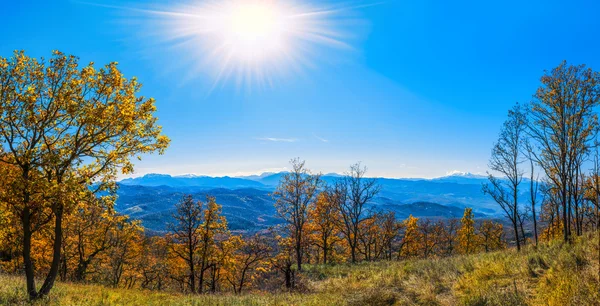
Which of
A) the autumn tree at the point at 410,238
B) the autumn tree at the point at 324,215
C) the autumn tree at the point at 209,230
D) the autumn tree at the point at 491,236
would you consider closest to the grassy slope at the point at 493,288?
the autumn tree at the point at 209,230

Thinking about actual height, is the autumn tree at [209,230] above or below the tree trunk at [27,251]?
below

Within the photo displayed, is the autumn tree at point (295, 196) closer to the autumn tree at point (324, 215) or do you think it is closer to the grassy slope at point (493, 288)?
the autumn tree at point (324, 215)

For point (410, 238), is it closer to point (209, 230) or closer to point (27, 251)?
point (209, 230)

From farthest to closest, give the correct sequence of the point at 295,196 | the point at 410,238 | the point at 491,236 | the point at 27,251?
the point at 491,236, the point at 410,238, the point at 295,196, the point at 27,251

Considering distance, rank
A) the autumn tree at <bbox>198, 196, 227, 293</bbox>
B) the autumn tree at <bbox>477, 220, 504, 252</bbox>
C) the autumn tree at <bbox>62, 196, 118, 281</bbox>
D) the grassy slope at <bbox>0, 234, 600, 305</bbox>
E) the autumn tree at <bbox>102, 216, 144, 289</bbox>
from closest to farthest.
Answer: the grassy slope at <bbox>0, 234, 600, 305</bbox>, the autumn tree at <bbox>62, 196, 118, 281</bbox>, the autumn tree at <bbox>198, 196, 227, 293</bbox>, the autumn tree at <bbox>102, 216, 144, 289</bbox>, the autumn tree at <bbox>477, 220, 504, 252</bbox>

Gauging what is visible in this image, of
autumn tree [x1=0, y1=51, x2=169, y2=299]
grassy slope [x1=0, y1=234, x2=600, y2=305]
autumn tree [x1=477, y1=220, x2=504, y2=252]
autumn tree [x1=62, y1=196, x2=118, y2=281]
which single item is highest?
autumn tree [x1=0, y1=51, x2=169, y2=299]

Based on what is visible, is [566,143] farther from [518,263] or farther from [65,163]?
[65,163]

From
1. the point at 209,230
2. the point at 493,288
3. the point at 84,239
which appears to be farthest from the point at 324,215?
the point at 493,288

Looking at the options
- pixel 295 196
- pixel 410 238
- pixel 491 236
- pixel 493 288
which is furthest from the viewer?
pixel 491 236

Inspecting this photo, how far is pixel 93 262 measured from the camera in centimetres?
4050

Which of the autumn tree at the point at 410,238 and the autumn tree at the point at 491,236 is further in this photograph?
the autumn tree at the point at 491,236

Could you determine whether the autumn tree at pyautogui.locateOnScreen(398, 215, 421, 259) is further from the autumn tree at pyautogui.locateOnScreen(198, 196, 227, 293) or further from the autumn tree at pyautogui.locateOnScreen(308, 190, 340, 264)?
the autumn tree at pyautogui.locateOnScreen(198, 196, 227, 293)

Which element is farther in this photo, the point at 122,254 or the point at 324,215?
the point at 122,254

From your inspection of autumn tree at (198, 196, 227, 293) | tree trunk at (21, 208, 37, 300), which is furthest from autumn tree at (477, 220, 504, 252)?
tree trunk at (21, 208, 37, 300)
